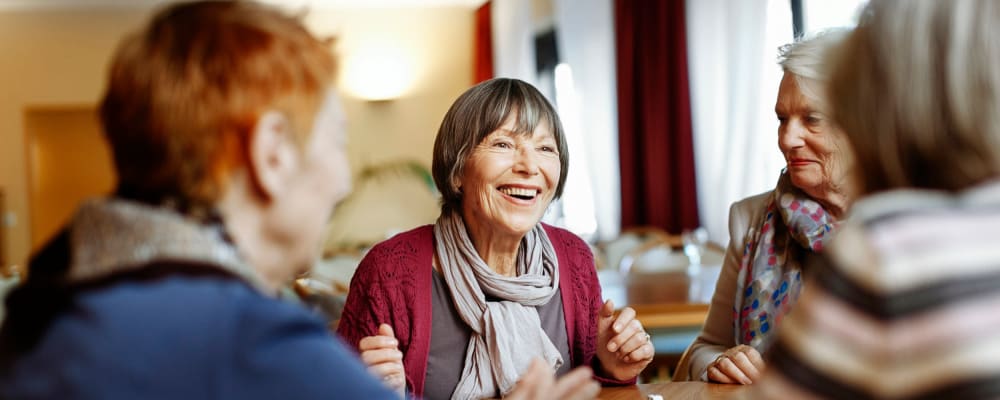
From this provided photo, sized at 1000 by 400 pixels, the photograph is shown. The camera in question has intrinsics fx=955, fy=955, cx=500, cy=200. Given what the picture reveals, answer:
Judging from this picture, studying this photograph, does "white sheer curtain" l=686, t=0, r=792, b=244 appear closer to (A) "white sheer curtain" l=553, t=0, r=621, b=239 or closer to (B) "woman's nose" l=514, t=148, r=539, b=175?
(A) "white sheer curtain" l=553, t=0, r=621, b=239

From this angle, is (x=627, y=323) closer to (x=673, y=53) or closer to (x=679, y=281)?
(x=679, y=281)

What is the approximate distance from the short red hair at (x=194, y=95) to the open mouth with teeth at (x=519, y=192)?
3.05 feet

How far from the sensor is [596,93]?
717cm

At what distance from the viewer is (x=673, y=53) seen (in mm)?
6711

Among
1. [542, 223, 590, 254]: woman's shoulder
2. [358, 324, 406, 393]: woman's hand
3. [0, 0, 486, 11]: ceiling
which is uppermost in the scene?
[0, 0, 486, 11]: ceiling

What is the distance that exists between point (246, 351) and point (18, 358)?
0.18m

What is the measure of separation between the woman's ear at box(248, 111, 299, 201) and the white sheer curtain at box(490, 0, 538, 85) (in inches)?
268

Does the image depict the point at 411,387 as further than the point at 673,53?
No

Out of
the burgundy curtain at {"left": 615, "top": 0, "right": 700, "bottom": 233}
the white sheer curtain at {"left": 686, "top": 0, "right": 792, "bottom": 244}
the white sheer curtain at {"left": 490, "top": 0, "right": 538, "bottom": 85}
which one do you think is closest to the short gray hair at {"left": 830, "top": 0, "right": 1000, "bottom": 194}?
the white sheer curtain at {"left": 686, "top": 0, "right": 792, "bottom": 244}

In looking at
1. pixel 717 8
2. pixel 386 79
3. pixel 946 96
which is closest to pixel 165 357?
pixel 946 96

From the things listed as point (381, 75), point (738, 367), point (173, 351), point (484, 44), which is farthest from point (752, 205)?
point (381, 75)

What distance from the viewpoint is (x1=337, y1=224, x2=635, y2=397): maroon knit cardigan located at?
1.72m

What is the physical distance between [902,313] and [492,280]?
1.09 meters

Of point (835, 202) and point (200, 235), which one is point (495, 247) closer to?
point (835, 202)
